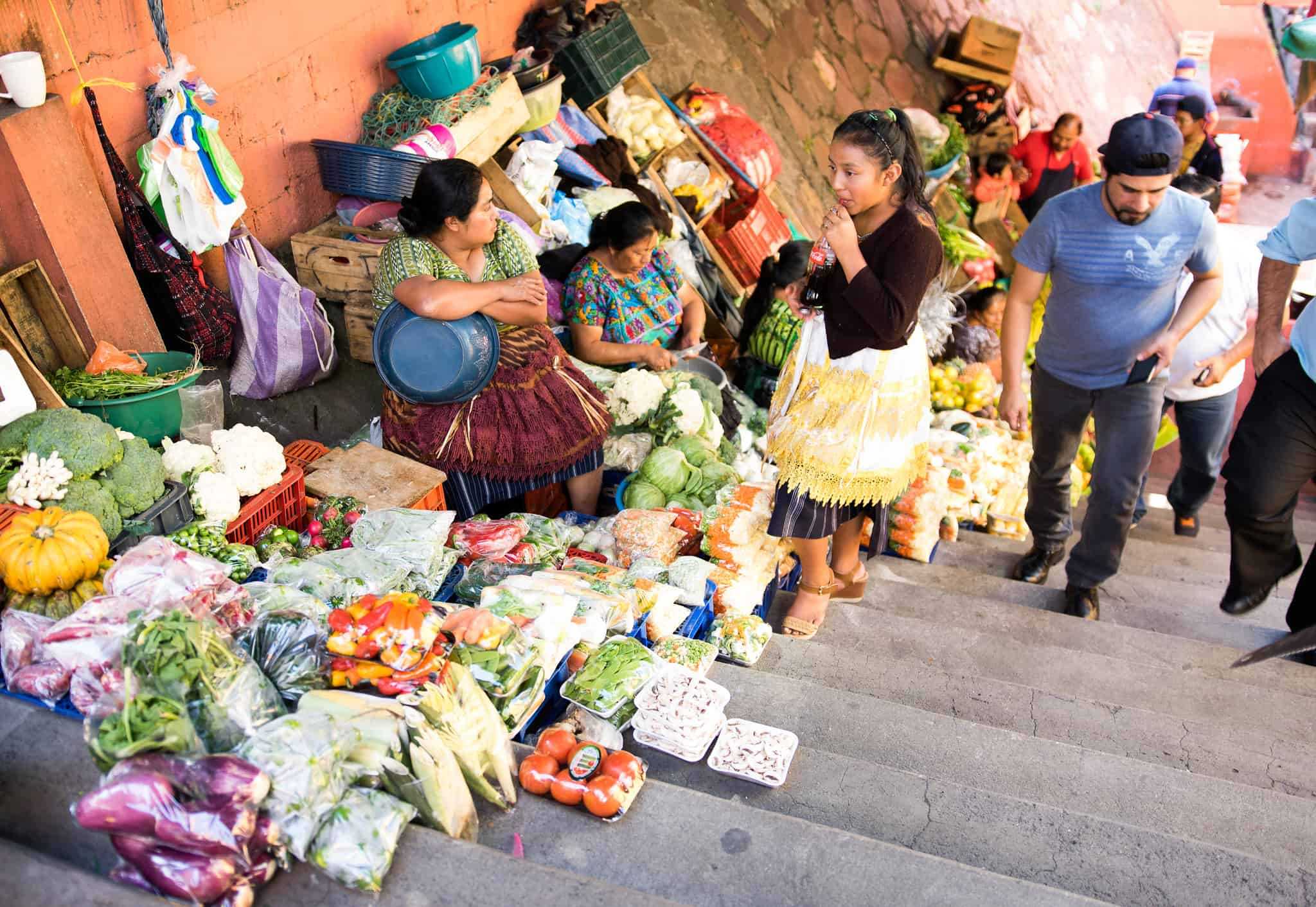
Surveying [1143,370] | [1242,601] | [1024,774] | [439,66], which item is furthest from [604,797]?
[439,66]

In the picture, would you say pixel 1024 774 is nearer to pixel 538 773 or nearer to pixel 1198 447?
pixel 538 773

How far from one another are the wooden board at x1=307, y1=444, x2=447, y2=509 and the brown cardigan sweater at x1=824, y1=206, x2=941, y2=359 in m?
1.66

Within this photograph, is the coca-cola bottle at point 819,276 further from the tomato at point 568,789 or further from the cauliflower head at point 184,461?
the cauliflower head at point 184,461

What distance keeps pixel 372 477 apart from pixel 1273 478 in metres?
3.16

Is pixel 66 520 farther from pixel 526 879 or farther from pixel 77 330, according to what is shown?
pixel 526 879

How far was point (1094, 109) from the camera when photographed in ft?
39.6

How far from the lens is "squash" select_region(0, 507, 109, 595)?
277 centimetres

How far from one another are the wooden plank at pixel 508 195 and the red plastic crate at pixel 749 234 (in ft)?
5.83

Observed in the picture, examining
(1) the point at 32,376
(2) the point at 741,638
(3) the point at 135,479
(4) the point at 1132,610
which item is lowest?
(4) the point at 1132,610

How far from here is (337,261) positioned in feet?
15.9

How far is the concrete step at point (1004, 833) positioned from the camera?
2.30 metres

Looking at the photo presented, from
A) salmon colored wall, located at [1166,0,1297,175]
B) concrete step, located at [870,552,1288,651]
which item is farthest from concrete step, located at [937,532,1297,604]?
salmon colored wall, located at [1166,0,1297,175]

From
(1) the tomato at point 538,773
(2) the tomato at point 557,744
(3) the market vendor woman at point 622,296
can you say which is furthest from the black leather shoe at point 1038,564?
(1) the tomato at point 538,773

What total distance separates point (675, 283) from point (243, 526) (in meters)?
2.46
